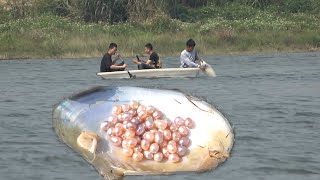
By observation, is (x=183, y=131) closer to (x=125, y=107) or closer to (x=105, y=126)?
(x=125, y=107)

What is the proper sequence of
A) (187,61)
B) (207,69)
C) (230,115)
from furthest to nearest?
(207,69)
(187,61)
(230,115)

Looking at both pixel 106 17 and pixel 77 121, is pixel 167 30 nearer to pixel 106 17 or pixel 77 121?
pixel 106 17

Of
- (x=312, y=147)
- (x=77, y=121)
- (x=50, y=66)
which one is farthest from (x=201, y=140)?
(x=50, y=66)

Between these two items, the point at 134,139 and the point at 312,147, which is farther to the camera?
the point at 312,147

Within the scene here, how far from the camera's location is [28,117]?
58.3 ft

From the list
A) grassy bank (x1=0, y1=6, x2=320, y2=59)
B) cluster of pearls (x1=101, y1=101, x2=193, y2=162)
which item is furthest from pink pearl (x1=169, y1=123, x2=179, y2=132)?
grassy bank (x1=0, y1=6, x2=320, y2=59)

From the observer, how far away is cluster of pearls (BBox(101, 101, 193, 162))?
9250mm

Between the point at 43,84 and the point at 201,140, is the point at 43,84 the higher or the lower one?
the lower one

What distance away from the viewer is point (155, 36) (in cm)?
4262

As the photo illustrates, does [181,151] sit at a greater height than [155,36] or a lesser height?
greater

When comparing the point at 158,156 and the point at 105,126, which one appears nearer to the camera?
the point at 158,156

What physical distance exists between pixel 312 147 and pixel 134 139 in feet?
15.9

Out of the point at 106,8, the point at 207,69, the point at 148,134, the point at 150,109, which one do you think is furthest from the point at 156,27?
the point at 148,134

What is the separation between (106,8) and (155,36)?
683cm
